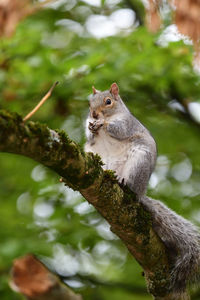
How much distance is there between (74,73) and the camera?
247 inches

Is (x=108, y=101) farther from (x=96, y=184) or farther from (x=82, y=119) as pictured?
(x=96, y=184)

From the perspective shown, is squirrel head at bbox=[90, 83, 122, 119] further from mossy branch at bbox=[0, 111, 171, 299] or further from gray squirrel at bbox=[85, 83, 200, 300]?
mossy branch at bbox=[0, 111, 171, 299]

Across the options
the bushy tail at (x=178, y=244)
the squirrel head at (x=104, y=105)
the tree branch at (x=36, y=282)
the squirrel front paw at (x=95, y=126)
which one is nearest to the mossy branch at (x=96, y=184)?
the bushy tail at (x=178, y=244)

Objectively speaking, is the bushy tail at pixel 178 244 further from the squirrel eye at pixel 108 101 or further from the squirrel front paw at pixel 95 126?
the squirrel eye at pixel 108 101

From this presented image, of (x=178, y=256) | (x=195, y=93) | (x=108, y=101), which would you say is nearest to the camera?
(x=178, y=256)

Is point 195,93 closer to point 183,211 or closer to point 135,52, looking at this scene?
point 135,52

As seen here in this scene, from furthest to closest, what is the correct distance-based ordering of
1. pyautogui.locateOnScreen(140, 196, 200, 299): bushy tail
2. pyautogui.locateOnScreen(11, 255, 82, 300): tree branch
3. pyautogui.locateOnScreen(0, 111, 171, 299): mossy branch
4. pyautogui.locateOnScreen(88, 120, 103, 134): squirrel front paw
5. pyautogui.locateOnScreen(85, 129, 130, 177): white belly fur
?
pyautogui.locateOnScreen(88, 120, 103, 134): squirrel front paw, pyautogui.locateOnScreen(85, 129, 130, 177): white belly fur, pyautogui.locateOnScreen(140, 196, 200, 299): bushy tail, pyautogui.locateOnScreen(0, 111, 171, 299): mossy branch, pyautogui.locateOnScreen(11, 255, 82, 300): tree branch

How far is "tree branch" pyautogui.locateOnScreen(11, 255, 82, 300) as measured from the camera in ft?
6.40

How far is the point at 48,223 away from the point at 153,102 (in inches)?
83.4

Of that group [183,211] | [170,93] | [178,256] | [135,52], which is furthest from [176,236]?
[170,93]

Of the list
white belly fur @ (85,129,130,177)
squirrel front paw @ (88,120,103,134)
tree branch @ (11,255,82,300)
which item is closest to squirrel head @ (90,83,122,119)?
squirrel front paw @ (88,120,103,134)

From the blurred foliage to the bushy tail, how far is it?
1.85 m

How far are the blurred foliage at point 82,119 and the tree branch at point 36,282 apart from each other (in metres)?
3.16

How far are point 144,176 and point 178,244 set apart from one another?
60 cm
